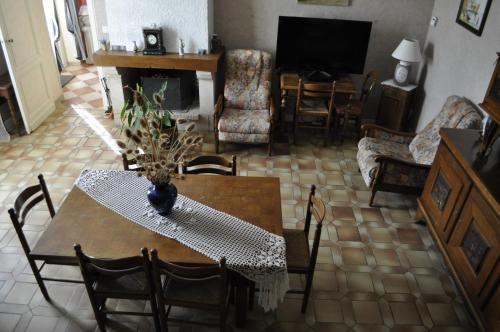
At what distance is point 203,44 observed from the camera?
435 centimetres

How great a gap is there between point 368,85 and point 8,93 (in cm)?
422

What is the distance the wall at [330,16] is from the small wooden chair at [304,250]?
9.18ft

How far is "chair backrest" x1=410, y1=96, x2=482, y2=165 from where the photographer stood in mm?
3090

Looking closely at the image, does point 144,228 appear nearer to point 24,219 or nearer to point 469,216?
point 24,219

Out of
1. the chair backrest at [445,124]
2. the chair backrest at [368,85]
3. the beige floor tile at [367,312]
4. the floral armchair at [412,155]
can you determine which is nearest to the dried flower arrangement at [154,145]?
the beige floor tile at [367,312]

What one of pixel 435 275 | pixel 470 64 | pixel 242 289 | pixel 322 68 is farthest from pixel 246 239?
pixel 322 68

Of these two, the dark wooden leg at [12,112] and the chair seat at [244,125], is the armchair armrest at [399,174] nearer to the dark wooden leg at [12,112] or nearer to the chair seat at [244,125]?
the chair seat at [244,125]

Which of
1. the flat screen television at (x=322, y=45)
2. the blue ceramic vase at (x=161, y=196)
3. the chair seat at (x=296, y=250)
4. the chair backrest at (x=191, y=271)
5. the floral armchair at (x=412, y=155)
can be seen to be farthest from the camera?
the flat screen television at (x=322, y=45)

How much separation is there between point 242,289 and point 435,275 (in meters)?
1.59

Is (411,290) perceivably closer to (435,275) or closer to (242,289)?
(435,275)

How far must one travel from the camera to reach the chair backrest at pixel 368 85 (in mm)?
4484

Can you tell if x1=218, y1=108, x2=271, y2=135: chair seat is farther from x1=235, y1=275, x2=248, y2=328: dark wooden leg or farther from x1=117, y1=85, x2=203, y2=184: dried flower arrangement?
x1=235, y1=275, x2=248, y2=328: dark wooden leg

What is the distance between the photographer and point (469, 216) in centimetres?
246

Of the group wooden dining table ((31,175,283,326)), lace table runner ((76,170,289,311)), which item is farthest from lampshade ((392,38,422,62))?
lace table runner ((76,170,289,311))
